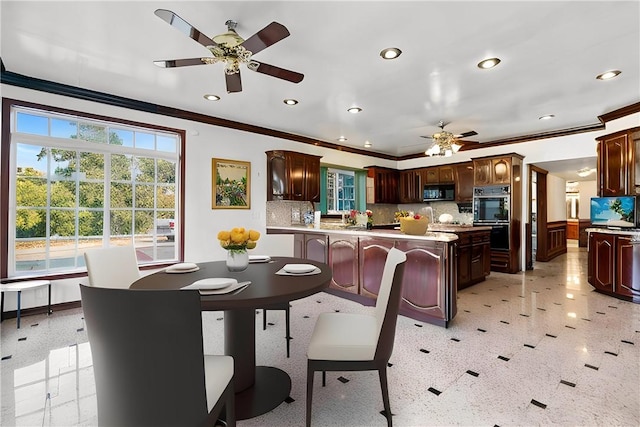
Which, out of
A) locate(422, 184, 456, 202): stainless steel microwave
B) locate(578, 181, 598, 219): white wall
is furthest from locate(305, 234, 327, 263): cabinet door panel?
locate(578, 181, 598, 219): white wall

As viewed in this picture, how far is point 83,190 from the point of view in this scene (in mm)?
3791

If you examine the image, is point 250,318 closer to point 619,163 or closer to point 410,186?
point 619,163

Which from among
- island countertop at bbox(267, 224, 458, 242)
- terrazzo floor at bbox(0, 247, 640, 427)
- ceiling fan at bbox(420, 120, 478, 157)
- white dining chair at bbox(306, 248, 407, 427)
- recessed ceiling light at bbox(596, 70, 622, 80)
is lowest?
terrazzo floor at bbox(0, 247, 640, 427)

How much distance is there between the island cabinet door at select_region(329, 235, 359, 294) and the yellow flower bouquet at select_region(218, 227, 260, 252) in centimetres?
210

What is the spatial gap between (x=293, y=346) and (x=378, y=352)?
4.13 ft

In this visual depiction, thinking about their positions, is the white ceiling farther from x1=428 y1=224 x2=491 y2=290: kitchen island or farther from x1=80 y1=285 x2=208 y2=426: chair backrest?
x1=80 y1=285 x2=208 y2=426: chair backrest

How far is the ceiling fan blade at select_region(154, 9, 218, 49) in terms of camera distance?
1.74 meters

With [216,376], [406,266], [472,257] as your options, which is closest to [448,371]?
[406,266]

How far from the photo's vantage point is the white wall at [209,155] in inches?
141

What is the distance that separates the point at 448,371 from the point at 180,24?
2998 mm

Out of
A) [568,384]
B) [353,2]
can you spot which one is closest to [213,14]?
[353,2]

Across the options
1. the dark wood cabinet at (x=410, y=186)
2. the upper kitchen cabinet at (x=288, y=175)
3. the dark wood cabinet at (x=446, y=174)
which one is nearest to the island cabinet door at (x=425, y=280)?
the upper kitchen cabinet at (x=288, y=175)

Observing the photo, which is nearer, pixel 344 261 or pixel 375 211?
pixel 344 261

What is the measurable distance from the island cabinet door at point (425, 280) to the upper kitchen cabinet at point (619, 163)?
3189mm
